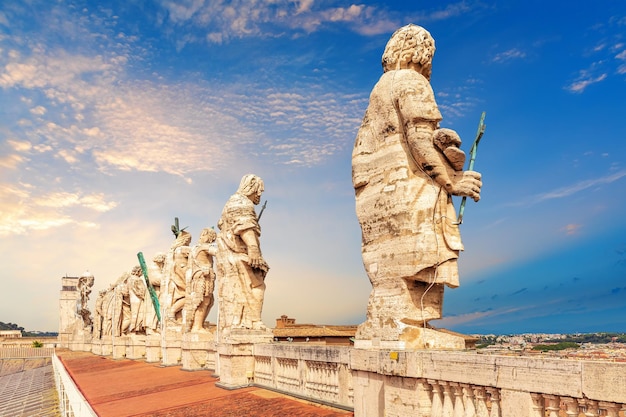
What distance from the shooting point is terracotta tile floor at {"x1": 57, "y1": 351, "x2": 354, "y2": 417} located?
25.5 ft

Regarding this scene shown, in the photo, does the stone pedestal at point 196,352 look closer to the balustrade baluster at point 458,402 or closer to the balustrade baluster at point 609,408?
the balustrade baluster at point 458,402

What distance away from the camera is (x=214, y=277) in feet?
48.7

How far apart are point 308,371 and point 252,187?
16.0ft

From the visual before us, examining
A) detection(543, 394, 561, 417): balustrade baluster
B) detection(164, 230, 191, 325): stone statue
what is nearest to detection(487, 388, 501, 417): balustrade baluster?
detection(543, 394, 561, 417): balustrade baluster

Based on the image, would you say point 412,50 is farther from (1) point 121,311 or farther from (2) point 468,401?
(1) point 121,311

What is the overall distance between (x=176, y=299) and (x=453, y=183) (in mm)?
13040

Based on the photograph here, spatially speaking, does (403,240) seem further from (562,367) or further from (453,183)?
(562,367)

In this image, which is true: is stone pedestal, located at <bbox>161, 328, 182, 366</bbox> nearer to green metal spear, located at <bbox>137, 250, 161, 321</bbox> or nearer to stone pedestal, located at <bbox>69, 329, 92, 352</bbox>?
green metal spear, located at <bbox>137, 250, 161, 321</bbox>

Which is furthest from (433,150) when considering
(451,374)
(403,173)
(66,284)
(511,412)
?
(66,284)

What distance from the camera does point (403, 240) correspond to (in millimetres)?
5789

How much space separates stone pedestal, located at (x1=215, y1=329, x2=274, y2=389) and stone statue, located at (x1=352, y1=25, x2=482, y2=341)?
4.96 metres

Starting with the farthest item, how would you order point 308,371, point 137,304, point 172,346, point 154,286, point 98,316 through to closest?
point 98,316, point 137,304, point 154,286, point 172,346, point 308,371

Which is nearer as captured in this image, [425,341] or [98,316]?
[425,341]

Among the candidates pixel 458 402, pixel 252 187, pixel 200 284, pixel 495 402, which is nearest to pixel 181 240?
pixel 200 284
